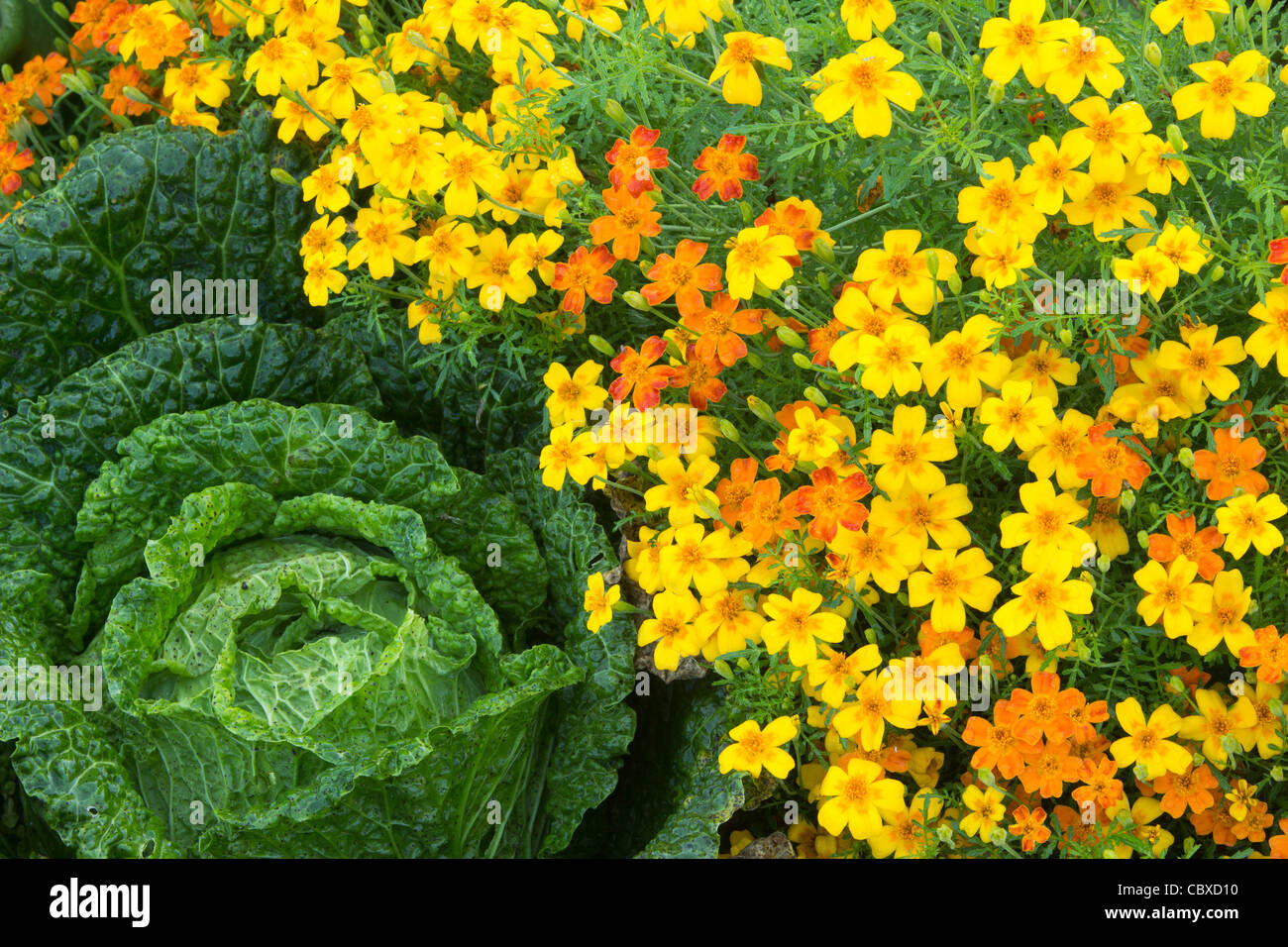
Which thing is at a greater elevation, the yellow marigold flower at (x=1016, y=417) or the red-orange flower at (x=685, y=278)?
the red-orange flower at (x=685, y=278)

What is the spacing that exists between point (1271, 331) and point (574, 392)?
3.44ft

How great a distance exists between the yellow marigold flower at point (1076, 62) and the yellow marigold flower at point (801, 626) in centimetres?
79

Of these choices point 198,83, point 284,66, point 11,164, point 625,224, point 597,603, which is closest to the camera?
point 625,224

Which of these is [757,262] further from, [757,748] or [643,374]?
[757,748]

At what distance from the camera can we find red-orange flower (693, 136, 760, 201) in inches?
73.6

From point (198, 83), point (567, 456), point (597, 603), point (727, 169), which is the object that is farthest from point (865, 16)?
point (198, 83)

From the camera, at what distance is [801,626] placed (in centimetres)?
185

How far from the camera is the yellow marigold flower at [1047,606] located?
1723mm

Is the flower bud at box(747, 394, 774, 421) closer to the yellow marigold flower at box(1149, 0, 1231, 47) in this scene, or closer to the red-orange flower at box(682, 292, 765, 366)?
the red-orange flower at box(682, 292, 765, 366)

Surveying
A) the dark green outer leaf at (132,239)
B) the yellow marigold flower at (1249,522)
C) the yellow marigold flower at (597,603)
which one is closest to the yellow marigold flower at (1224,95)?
the yellow marigold flower at (1249,522)

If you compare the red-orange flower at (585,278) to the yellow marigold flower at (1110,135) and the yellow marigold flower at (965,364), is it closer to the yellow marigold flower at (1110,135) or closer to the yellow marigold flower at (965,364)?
the yellow marigold flower at (965,364)

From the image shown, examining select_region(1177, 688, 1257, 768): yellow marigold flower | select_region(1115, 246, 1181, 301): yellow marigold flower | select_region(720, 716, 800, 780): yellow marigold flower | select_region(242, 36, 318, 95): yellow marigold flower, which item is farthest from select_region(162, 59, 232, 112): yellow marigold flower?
select_region(1177, 688, 1257, 768): yellow marigold flower

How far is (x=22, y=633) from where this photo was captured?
2.21m
